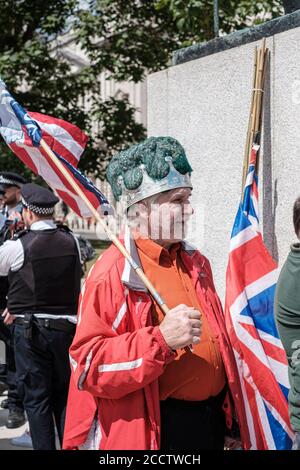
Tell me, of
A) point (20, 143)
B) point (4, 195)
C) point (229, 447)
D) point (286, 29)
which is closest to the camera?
point (229, 447)

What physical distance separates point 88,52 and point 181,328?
13.1 m

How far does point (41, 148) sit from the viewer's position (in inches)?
120

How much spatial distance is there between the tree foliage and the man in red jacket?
10.8m

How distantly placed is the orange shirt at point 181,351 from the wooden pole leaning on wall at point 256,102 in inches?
38.8

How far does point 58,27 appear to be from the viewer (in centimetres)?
1441

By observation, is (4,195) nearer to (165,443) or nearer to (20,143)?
(20,143)

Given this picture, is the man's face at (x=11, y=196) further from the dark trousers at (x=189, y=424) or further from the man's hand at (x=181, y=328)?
the man's hand at (x=181, y=328)

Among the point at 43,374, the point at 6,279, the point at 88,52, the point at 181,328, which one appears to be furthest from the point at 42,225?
the point at 88,52

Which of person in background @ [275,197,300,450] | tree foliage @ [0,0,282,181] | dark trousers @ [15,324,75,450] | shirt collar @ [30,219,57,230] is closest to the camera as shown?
person in background @ [275,197,300,450]

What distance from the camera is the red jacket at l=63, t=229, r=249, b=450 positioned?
2.21 meters

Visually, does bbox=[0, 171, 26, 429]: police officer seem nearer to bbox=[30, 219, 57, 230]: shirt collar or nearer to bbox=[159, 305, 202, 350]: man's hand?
bbox=[30, 219, 57, 230]: shirt collar

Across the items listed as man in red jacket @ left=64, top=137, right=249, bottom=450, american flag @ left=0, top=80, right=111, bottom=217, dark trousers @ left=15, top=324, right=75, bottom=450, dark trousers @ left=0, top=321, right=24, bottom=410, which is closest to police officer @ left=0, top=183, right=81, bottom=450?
dark trousers @ left=15, top=324, right=75, bottom=450

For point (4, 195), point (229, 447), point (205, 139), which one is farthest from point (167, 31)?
point (229, 447)

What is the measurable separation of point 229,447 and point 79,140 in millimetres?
1767
